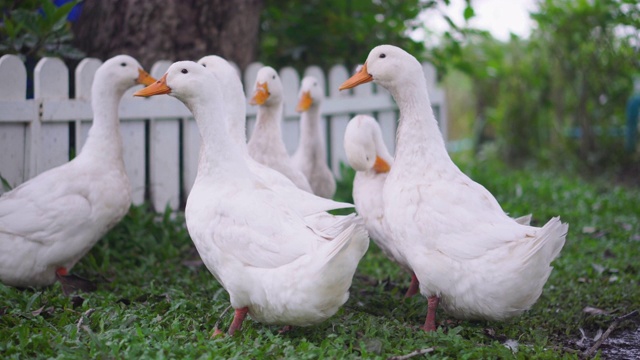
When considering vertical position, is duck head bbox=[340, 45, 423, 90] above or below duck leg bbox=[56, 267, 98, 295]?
above

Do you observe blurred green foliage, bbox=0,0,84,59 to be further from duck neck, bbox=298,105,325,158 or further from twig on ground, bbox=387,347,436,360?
twig on ground, bbox=387,347,436,360

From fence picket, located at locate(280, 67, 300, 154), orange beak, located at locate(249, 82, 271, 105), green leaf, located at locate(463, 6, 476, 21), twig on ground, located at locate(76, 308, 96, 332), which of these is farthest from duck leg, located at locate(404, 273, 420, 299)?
green leaf, located at locate(463, 6, 476, 21)

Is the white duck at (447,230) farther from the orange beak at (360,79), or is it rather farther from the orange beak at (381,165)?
the orange beak at (381,165)

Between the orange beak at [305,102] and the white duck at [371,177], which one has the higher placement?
the orange beak at [305,102]

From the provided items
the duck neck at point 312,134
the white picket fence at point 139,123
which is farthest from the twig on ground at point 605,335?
the white picket fence at point 139,123

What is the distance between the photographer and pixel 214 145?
360 cm

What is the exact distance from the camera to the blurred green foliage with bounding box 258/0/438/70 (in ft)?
22.8

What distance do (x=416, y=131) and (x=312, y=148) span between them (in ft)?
5.38

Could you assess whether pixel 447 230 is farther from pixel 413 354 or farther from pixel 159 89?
pixel 159 89

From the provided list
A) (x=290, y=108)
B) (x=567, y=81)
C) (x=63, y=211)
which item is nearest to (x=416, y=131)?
(x=63, y=211)

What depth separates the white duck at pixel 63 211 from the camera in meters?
4.10

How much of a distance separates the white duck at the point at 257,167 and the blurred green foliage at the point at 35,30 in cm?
120

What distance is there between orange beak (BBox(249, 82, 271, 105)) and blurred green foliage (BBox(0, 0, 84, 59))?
57.4 inches

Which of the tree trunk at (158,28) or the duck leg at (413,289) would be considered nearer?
the duck leg at (413,289)
